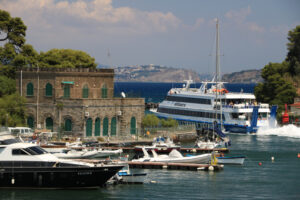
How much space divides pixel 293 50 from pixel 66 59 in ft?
150

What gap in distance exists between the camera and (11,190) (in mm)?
32250

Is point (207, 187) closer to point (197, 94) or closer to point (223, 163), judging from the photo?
point (223, 163)

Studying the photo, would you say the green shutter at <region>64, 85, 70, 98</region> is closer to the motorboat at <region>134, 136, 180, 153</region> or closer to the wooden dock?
the motorboat at <region>134, 136, 180, 153</region>

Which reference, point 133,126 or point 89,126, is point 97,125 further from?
point 133,126

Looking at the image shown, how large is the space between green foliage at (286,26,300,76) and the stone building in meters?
45.8

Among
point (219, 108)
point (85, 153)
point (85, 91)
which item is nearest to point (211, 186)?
point (85, 153)

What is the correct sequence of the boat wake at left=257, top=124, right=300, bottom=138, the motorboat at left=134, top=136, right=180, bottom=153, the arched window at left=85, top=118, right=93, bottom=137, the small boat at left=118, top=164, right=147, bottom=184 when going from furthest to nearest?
the boat wake at left=257, top=124, right=300, bottom=138, the arched window at left=85, top=118, right=93, bottom=137, the motorboat at left=134, top=136, right=180, bottom=153, the small boat at left=118, top=164, right=147, bottom=184

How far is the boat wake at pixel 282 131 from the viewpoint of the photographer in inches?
2688

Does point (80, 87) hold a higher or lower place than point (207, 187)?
higher

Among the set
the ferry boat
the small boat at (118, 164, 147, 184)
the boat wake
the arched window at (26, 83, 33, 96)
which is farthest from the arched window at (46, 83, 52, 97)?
the boat wake

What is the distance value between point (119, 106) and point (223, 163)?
1188cm

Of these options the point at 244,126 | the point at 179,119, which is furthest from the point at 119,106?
the point at 179,119

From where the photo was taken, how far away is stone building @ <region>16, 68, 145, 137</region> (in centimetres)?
4972

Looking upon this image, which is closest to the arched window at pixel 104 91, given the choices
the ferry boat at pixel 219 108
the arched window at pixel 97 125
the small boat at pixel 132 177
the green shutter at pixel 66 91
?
the green shutter at pixel 66 91
